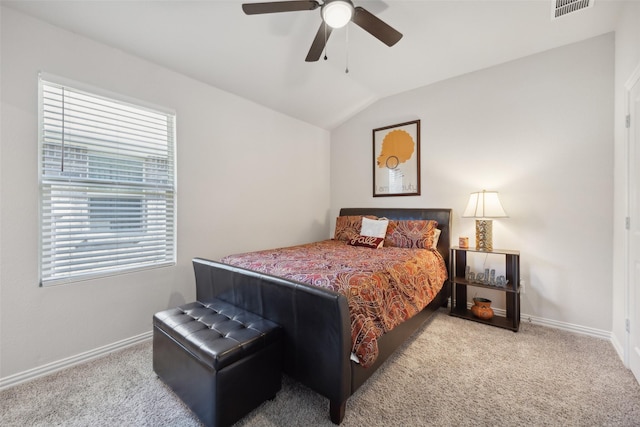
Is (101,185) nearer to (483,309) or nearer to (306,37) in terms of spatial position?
(306,37)

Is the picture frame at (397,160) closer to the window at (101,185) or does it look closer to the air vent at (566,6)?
the air vent at (566,6)

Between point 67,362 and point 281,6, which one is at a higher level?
point 281,6

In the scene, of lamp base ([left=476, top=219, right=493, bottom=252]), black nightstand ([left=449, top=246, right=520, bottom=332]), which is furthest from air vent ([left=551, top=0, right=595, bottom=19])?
black nightstand ([left=449, top=246, right=520, bottom=332])

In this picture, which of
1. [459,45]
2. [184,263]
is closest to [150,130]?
[184,263]

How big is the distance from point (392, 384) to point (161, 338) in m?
1.58

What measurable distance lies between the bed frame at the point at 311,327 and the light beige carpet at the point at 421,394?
18 centimetres

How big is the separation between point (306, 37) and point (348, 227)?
88.8 inches

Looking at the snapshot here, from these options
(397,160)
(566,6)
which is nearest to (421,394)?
(397,160)

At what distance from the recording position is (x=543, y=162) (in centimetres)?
277

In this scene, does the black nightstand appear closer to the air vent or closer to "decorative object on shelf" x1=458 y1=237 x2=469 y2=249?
"decorative object on shelf" x1=458 y1=237 x2=469 y2=249

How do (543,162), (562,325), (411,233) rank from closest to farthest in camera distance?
1. (562,325)
2. (543,162)
3. (411,233)

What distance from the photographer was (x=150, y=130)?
8.29 feet

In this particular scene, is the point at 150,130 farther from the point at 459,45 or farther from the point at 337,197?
the point at 459,45

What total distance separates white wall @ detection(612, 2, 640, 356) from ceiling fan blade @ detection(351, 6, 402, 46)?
1.66m
